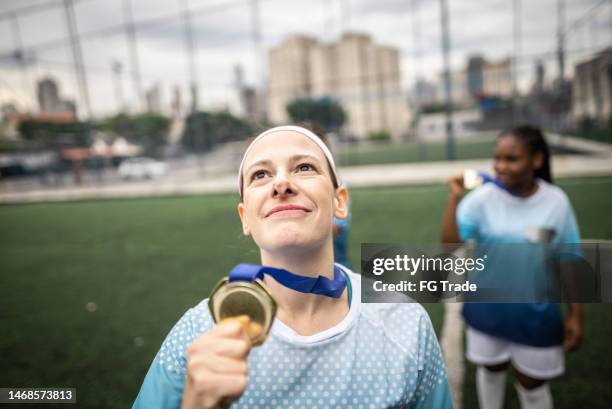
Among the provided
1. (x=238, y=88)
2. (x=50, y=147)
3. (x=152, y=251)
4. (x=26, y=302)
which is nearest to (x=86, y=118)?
(x=50, y=147)

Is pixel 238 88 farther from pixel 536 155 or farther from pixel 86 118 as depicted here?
pixel 536 155

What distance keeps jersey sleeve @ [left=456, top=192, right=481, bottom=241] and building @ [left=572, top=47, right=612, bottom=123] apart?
1774 centimetres

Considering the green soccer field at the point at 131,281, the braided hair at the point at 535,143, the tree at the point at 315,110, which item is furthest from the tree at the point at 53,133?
the braided hair at the point at 535,143

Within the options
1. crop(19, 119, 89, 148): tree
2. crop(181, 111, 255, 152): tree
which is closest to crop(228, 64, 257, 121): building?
crop(181, 111, 255, 152): tree

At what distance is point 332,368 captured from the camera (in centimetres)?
124

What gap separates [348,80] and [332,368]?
81.8 ft

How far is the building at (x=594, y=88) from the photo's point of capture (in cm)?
1620

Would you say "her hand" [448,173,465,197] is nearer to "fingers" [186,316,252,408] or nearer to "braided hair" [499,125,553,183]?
"braided hair" [499,125,553,183]

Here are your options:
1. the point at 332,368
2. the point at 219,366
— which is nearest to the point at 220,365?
the point at 219,366

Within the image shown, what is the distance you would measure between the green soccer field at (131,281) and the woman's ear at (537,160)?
1762 mm

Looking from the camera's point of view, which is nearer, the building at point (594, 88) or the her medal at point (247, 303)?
the her medal at point (247, 303)

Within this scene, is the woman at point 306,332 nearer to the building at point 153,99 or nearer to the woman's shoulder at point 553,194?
the woman's shoulder at point 553,194

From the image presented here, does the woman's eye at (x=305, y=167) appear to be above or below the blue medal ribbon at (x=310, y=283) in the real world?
above

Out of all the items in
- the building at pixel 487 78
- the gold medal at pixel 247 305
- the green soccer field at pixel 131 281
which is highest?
the building at pixel 487 78
